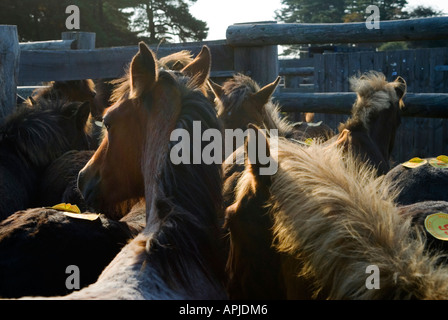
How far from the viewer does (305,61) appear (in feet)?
66.2

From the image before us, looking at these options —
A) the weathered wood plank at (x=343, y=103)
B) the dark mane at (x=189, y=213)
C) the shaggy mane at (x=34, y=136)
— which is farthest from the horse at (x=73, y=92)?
the dark mane at (x=189, y=213)

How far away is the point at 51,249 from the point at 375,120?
3890 mm

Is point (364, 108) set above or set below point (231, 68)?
below

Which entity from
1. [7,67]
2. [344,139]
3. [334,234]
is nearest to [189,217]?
[334,234]

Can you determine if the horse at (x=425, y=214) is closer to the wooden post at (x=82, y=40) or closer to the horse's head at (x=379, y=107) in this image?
the horse's head at (x=379, y=107)

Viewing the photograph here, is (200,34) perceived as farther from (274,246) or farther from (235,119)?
(274,246)

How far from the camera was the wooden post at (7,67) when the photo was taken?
477 cm

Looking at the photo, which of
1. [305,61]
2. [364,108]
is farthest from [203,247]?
[305,61]

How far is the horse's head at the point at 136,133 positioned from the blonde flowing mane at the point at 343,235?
0.80m

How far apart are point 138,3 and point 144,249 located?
2358 cm

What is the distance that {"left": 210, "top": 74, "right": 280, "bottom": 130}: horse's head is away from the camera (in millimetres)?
4434

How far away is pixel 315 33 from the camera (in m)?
5.62

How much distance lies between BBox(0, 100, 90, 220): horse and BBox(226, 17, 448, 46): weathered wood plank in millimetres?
1754

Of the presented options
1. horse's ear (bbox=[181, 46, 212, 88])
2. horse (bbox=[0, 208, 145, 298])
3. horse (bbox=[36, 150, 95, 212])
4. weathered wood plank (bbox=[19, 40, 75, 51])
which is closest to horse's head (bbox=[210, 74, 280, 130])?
horse's ear (bbox=[181, 46, 212, 88])
